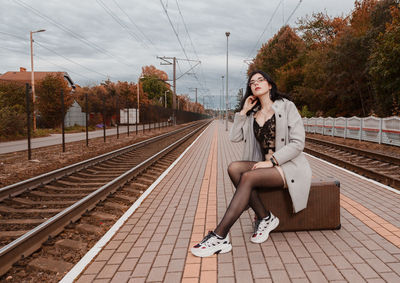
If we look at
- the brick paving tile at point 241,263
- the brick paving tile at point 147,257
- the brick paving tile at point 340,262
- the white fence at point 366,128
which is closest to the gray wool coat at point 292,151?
the brick paving tile at point 340,262

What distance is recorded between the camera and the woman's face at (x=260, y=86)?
12.2 ft

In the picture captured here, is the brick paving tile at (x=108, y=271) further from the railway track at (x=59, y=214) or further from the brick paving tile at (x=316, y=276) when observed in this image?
the brick paving tile at (x=316, y=276)

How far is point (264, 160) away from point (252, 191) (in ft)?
1.58

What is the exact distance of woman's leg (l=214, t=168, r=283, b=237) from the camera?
332 cm

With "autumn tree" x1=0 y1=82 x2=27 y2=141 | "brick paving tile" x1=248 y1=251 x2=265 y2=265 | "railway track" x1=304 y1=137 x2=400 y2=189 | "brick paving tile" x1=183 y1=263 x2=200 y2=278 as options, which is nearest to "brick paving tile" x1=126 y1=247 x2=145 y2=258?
"brick paving tile" x1=183 y1=263 x2=200 y2=278

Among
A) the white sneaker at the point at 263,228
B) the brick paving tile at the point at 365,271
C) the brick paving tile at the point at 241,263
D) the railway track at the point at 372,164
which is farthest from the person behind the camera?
the railway track at the point at 372,164

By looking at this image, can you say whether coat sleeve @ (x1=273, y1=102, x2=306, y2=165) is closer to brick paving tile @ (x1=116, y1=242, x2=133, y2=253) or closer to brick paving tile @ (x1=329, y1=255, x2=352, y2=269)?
brick paving tile @ (x1=329, y1=255, x2=352, y2=269)

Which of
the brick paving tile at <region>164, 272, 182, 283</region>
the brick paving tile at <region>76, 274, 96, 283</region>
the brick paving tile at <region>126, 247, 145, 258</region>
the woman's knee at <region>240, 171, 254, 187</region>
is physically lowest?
the brick paving tile at <region>76, 274, 96, 283</region>

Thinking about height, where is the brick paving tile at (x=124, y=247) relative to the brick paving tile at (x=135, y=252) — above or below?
below

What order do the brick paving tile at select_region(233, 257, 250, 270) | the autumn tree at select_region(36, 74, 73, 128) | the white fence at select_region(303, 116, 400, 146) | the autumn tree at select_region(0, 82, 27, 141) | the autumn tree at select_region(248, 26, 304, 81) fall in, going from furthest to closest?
the autumn tree at select_region(248, 26, 304, 81)
the autumn tree at select_region(36, 74, 73, 128)
the autumn tree at select_region(0, 82, 27, 141)
the white fence at select_region(303, 116, 400, 146)
the brick paving tile at select_region(233, 257, 250, 270)

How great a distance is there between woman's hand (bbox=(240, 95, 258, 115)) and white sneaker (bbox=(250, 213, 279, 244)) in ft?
4.07

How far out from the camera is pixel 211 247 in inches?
131

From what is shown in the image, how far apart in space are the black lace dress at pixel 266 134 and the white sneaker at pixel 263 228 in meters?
0.76

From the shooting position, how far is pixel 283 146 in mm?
3531
